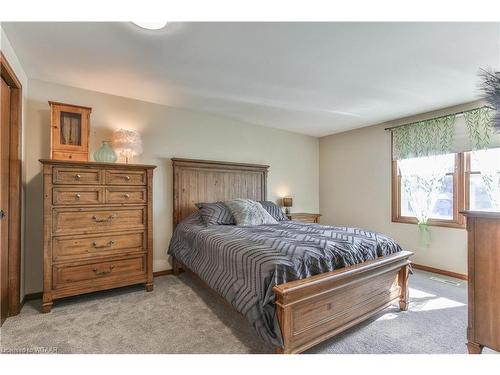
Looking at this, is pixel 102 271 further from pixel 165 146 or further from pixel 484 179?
pixel 484 179

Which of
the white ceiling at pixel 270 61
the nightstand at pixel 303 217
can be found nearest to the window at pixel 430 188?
the white ceiling at pixel 270 61

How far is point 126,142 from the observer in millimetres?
2818

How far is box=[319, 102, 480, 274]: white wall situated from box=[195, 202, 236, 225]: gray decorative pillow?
255 cm

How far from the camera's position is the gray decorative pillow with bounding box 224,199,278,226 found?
9.64ft

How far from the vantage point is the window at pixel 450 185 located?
9.28 ft

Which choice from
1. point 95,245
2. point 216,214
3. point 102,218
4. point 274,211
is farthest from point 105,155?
point 274,211

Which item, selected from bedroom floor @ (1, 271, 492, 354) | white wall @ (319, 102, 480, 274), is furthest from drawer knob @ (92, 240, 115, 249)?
white wall @ (319, 102, 480, 274)

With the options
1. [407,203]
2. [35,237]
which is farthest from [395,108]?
[35,237]

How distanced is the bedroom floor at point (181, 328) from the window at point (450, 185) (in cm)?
116

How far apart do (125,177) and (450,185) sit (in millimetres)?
4096
